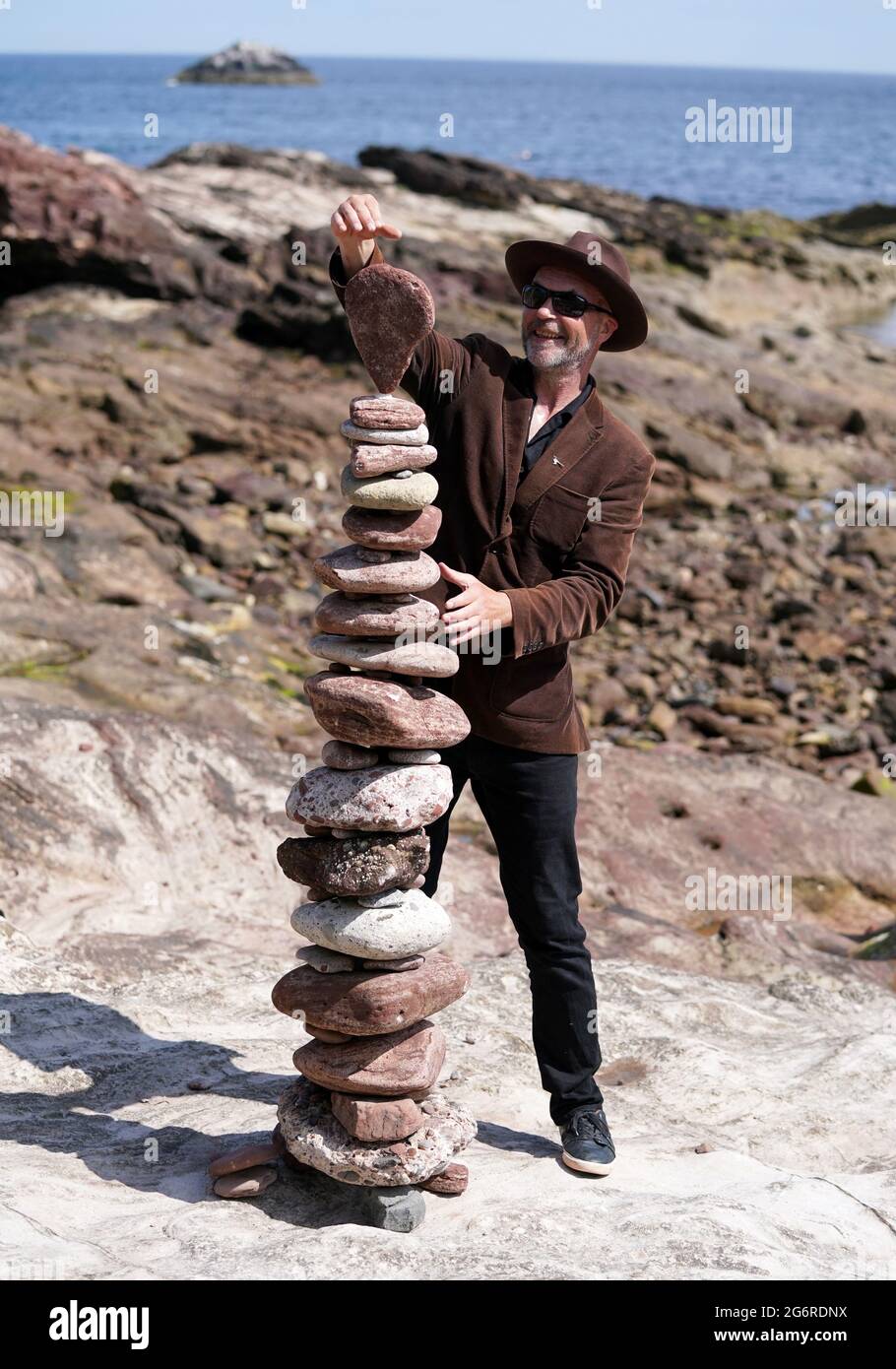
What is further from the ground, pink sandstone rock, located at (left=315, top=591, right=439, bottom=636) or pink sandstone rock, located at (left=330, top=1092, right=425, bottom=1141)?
pink sandstone rock, located at (left=315, top=591, right=439, bottom=636)

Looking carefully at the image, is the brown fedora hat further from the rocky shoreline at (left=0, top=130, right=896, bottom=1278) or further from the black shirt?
the rocky shoreline at (left=0, top=130, right=896, bottom=1278)

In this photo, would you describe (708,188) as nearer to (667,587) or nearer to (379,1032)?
(667,587)

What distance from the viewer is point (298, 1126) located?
201 inches

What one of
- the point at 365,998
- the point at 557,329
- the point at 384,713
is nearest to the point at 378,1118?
the point at 365,998

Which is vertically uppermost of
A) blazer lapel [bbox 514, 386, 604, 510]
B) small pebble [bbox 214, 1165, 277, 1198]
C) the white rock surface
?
blazer lapel [bbox 514, 386, 604, 510]

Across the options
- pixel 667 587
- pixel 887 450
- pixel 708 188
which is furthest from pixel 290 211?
pixel 708 188

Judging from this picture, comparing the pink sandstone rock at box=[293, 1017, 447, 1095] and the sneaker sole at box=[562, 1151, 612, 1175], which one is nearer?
the pink sandstone rock at box=[293, 1017, 447, 1095]

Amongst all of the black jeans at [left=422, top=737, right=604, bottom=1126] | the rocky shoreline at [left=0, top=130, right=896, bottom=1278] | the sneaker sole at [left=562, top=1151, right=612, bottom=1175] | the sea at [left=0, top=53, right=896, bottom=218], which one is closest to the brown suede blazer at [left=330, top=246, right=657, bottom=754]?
the black jeans at [left=422, top=737, right=604, bottom=1126]

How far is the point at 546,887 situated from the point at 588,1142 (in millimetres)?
968

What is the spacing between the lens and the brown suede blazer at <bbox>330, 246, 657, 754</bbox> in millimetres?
5367

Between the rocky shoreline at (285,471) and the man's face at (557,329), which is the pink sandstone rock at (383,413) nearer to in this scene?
the man's face at (557,329)

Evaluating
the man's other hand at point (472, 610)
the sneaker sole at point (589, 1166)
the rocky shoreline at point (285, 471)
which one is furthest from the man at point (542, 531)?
the rocky shoreline at point (285, 471)
